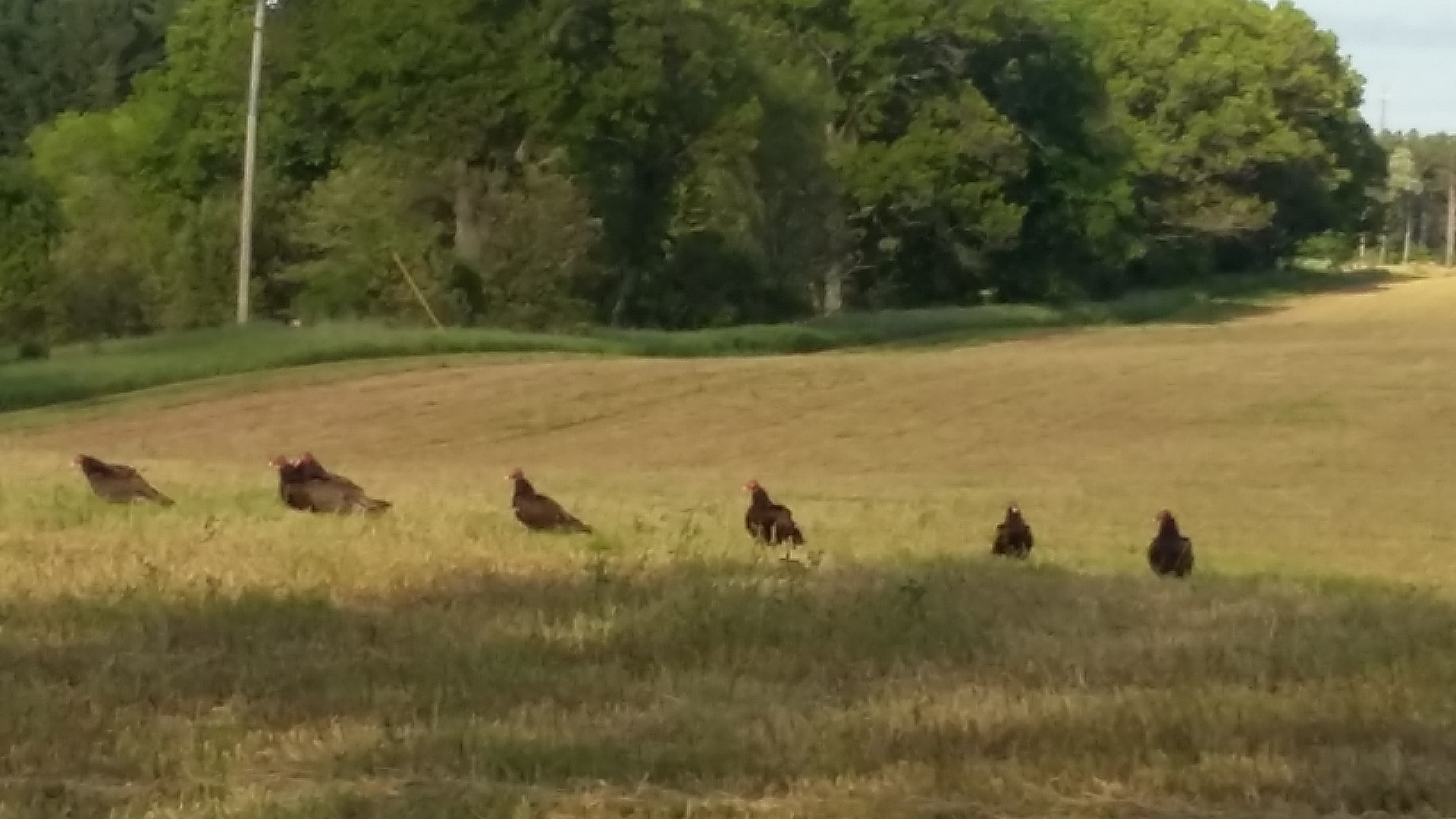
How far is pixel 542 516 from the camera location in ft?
44.9

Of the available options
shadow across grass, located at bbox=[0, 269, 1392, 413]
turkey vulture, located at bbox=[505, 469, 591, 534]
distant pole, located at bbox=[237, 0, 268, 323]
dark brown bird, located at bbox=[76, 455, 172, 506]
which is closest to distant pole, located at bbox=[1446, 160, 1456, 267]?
shadow across grass, located at bbox=[0, 269, 1392, 413]

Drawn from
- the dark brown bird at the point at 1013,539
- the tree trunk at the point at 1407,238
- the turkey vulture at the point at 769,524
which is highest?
the turkey vulture at the point at 769,524

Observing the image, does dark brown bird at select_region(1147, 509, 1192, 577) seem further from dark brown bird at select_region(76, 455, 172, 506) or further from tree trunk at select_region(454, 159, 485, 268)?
tree trunk at select_region(454, 159, 485, 268)

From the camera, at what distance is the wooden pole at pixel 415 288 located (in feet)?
177

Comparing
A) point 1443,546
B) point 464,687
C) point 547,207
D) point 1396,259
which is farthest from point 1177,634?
point 1396,259

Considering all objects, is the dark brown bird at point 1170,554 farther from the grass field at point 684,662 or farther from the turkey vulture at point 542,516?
the turkey vulture at point 542,516

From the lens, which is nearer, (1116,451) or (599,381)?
(1116,451)

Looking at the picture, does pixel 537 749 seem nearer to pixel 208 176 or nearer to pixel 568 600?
pixel 568 600

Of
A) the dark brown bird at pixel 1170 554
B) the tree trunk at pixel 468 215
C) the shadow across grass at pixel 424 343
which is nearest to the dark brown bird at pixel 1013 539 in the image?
the dark brown bird at pixel 1170 554

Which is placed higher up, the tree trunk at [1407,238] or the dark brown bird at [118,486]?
the dark brown bird at [118,486]

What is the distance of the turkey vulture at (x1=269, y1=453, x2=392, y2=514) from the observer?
46.5ft

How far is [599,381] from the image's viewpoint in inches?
1563

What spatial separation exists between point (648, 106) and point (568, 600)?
48.2 m

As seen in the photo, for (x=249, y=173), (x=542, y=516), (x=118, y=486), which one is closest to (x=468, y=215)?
(x=249, y=173)
